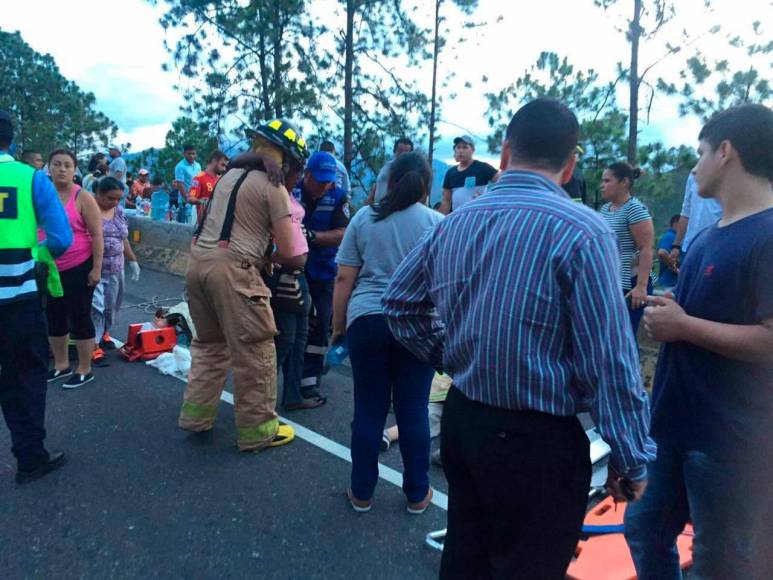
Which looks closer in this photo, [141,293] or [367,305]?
[367,305]

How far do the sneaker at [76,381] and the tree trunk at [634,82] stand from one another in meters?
11.0

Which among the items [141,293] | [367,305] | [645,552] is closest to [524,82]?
[141,293]

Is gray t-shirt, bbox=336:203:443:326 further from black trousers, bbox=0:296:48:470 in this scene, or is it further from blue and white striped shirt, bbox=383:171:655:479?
black trousers, bbox=0:296:48:470

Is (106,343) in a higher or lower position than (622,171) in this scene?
lower

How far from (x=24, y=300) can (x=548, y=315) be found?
Result: 3.05 metres

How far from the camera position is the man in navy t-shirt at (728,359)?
1852 mm

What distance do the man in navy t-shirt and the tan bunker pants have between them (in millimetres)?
2377

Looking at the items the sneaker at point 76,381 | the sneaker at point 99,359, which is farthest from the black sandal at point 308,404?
the sneaker at point 99,359

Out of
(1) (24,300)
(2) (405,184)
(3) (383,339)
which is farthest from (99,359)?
(2) (405,184)

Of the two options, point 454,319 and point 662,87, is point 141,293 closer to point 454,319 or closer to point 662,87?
point 454,319

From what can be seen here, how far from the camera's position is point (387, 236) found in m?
3.16

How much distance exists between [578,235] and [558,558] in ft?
2.94

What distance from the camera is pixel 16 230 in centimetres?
342

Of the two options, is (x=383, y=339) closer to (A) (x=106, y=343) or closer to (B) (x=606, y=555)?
(B) (x=606, y=555)
